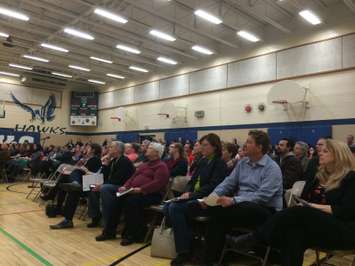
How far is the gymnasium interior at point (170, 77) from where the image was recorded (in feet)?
14.1

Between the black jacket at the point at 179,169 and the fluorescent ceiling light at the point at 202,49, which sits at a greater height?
the fluorescent ceiling light at the point at 202,49

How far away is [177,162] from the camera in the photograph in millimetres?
4875

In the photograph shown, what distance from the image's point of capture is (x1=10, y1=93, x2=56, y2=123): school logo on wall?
17.2 meters

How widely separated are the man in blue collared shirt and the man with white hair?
45.4 inches

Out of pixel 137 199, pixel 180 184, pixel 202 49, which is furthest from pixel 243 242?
pixel 202 49

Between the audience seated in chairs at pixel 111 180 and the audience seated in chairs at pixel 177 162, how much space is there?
2.07ft

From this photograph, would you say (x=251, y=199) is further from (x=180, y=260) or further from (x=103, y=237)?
(x=103, y=237)

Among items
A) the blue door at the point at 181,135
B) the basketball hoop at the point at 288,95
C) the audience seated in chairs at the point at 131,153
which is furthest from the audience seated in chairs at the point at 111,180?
the blue door at the point at 181,135

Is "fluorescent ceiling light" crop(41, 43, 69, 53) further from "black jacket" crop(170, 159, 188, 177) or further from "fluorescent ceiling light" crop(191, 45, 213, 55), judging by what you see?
"black jacket" crop(170, 159, 188, 177)

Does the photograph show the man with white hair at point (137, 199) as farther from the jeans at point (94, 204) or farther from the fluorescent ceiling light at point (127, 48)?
the fluorescent ceiling light at point (127, 48)

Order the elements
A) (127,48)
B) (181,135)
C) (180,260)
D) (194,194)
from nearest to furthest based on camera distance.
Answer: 1. (180,260)
2. (194,194)
3. (127,48)
4. (181,135)

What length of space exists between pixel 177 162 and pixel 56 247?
78.9 inches

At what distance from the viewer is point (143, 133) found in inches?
599

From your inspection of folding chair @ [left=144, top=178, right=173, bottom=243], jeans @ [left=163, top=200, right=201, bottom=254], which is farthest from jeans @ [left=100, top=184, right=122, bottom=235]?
jeans @ [left=163, top=200, right=201, bottom=254]
